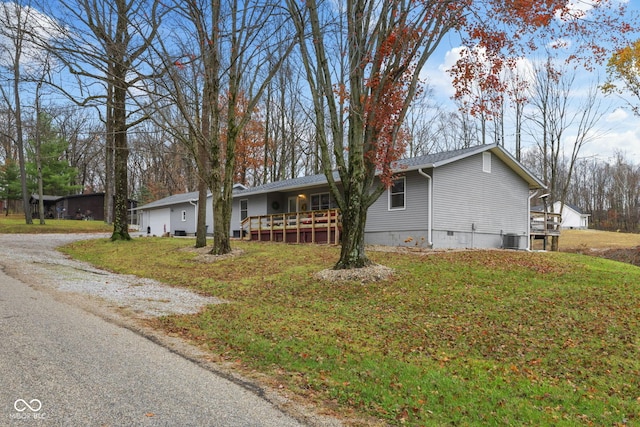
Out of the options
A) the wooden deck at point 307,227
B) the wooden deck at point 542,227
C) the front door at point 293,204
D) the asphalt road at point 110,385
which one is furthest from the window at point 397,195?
the asphalt road at point 110,385

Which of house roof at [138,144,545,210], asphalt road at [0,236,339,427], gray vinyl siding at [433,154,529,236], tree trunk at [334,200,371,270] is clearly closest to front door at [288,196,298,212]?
house roof at [138,144,545,210]

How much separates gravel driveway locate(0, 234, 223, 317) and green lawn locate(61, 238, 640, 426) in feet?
2.09

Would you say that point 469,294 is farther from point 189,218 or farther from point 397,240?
point 189,218

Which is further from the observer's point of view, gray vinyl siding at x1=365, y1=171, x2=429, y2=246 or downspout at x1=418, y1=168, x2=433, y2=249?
gray vinyl siding at x1=365, y1=171, x2=429, y2=246

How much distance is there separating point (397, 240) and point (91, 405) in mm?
14895

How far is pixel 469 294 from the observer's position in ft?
30.2

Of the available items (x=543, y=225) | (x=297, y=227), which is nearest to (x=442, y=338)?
(x=297, y=227)

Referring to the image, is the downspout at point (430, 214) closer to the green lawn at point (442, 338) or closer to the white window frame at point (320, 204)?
the green lawn at point (442, 338)

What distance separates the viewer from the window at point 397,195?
17811 millimetres

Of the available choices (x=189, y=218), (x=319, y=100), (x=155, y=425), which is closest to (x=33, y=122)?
(x=189, y=218)

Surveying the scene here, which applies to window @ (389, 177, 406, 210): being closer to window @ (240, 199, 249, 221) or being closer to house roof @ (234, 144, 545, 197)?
house roof @ (234, 144, 545, 197)

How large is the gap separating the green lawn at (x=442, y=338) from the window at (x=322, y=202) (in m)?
8.78

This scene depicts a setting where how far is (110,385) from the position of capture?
A: 4141 mm

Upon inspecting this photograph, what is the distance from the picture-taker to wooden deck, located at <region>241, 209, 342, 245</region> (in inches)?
738
